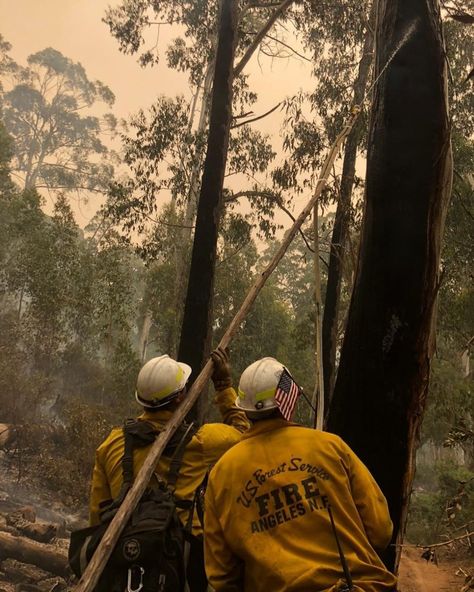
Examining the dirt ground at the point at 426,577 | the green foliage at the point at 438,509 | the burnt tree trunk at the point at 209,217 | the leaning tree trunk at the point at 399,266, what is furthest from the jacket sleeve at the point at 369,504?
the green foliage at the point at 438,509

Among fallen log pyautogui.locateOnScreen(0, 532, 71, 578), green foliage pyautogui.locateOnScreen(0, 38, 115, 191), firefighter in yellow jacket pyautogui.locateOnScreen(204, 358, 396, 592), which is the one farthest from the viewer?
green foliage pyautogui.locateOnScreen(0, 38, 115, 191)

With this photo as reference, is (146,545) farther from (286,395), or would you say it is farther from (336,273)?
(336,273)

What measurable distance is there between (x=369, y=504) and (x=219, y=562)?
0.56m

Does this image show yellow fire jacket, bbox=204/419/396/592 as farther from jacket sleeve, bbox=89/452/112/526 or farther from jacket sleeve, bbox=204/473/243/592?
jacket sleeve, bbox=89/452/112/526

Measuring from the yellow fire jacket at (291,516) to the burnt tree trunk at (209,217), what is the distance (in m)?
4.18

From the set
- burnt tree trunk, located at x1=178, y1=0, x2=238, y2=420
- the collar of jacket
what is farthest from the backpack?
burnt tree trunk, located at x1=178, y1=0, x2=238, y2=420

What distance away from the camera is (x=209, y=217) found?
6.77m

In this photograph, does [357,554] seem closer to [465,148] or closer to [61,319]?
[465,148]

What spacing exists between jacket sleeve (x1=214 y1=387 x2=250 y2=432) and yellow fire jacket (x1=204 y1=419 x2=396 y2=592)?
79 centimetres

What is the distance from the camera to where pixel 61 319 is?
20.1m

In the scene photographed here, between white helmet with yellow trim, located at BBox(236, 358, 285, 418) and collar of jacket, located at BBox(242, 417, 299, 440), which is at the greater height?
white helmet with yellow trim, located at BBox(236, 358, 285, 418)

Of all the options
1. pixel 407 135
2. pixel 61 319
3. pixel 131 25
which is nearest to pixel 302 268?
pixel 61 319

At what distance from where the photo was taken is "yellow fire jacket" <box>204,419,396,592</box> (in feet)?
5.53

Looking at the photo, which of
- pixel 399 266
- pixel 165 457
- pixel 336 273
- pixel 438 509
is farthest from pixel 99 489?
pixel 438 509
